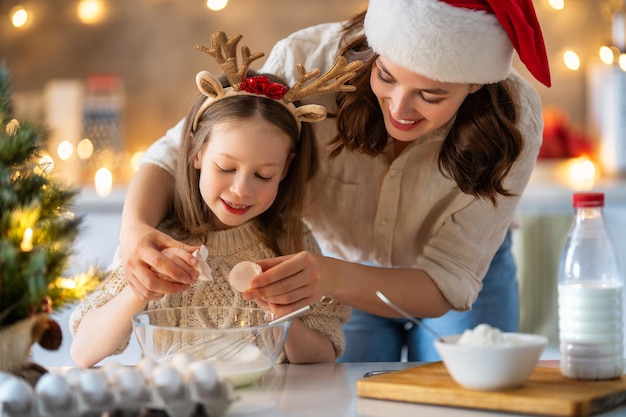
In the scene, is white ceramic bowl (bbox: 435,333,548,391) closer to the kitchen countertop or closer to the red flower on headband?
the kitchen countertop

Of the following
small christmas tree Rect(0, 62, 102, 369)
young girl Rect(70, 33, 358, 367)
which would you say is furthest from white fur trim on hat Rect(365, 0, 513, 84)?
small christmas tree Rect(0, 62, 102, 369)

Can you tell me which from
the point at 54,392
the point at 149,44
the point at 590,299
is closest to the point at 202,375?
the point at 54,392

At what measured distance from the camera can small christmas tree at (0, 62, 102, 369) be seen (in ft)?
3.09

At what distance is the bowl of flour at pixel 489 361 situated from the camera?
989 millimetres

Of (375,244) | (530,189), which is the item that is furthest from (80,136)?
(375,244)

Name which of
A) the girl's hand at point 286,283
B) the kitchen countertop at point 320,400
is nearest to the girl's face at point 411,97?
the girl's hand at point 286,283

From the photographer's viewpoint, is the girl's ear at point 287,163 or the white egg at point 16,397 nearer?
the white egg at point 16,397

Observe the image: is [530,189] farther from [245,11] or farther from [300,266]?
[300,266]

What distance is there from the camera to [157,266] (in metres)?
1.20

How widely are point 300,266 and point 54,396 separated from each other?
1.52 ft

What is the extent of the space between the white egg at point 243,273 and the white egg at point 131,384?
0.33m

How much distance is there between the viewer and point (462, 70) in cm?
130

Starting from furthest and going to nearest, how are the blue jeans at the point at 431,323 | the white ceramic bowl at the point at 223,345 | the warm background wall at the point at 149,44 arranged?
the warm background wall at the point at 149,44 < the blue jeans at the point at 431,323 < the white ceramic bowl at the point at 223,345

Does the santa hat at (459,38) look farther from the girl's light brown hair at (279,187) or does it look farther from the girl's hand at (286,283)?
the girl's hand at (286,283)
